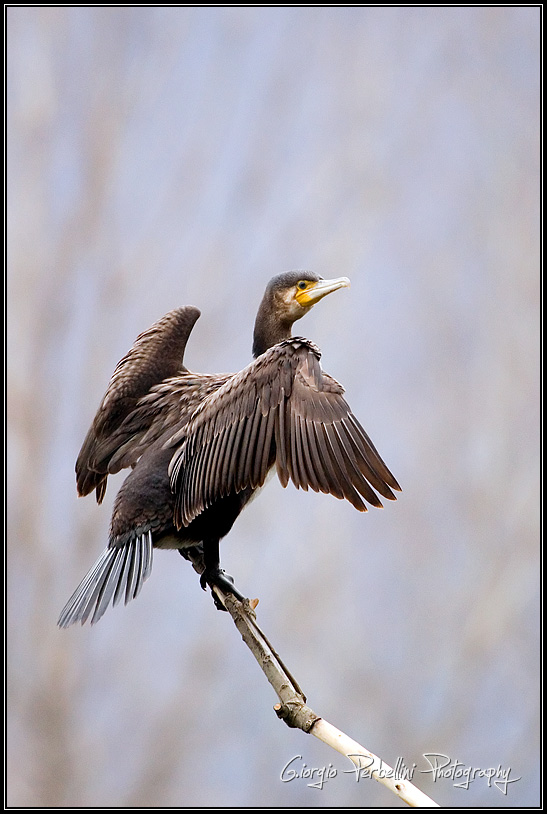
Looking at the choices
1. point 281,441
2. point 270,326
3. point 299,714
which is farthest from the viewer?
point 270,326

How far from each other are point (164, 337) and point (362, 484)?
868 millimetres

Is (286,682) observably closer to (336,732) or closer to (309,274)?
(336,732)

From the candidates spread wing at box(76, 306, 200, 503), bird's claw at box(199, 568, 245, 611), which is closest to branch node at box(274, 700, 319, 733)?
bird's claw at box(199, 568, 245, 611)

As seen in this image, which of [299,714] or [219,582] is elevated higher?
[219,582]

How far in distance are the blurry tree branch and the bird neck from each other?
604mm

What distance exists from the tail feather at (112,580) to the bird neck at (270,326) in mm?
538

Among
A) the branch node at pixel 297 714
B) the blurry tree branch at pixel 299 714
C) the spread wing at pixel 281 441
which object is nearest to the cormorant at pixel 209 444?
the spread wing at pixel 281 441

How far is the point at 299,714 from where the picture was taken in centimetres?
148

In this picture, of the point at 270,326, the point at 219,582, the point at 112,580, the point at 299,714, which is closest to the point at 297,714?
the point at 299,714

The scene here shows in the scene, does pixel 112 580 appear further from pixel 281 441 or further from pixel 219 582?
pixel 281 441

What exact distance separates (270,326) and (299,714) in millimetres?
924

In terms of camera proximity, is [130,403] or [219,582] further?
[130,403]

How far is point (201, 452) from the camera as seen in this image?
5.99ft

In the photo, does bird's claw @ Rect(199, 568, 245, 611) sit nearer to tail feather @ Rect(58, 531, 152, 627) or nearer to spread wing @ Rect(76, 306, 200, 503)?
tail feather @ Rect(58, 531, 152, 627)
